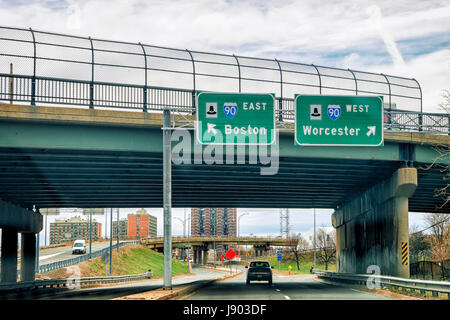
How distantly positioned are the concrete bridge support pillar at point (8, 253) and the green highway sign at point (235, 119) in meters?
23.6

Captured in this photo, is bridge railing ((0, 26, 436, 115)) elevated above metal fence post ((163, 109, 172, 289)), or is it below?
above

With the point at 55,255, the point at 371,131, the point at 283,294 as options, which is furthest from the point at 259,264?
the point at 55,255

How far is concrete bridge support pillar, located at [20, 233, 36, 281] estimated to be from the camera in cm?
4844

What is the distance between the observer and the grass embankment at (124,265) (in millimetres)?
67119

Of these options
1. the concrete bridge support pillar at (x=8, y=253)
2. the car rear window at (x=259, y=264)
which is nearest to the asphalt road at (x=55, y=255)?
the concrete bridge support pillar at (x=8, y=253)

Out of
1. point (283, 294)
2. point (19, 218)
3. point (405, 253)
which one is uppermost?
point (19, 218)

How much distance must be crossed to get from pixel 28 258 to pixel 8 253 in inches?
108

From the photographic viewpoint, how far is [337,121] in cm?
3003

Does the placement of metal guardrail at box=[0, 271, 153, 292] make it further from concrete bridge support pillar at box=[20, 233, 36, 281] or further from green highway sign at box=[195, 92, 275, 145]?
green highway sign at box=[195, 92, 275, 145]

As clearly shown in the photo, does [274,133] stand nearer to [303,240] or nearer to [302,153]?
[302,153]

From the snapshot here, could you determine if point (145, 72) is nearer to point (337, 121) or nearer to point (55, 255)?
point (337, 121)

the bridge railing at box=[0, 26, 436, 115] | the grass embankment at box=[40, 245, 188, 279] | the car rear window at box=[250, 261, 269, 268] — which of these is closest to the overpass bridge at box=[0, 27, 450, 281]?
the bridge railing at box=[0, 26, 436, 115]

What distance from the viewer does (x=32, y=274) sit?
49.5 metres

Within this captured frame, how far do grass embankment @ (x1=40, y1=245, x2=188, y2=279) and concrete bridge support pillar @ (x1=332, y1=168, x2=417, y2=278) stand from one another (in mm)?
26434
